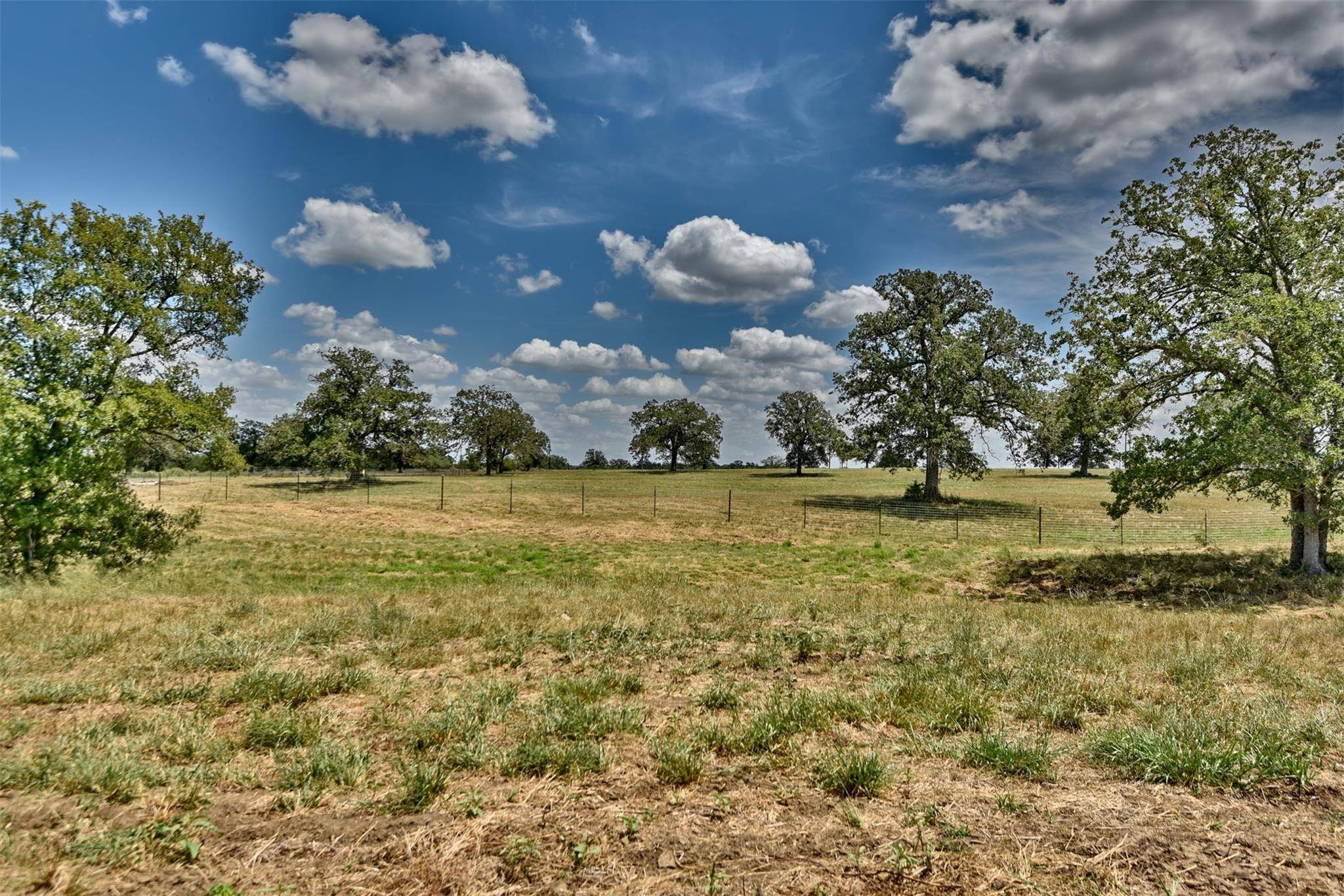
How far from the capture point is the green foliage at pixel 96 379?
44.9 feet

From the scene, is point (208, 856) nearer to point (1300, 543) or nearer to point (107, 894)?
point (107, 894)

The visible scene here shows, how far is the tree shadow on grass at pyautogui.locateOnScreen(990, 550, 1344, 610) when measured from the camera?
1371 centimetres

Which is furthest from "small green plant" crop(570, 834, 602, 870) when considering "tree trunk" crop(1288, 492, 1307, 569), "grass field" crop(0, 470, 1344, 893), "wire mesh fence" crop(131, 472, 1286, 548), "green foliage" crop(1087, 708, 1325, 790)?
"wire mesh fence" crop(131, 472, 1286, 548)

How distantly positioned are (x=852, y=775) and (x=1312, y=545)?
19.4 m

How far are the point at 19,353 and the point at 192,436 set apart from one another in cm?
510

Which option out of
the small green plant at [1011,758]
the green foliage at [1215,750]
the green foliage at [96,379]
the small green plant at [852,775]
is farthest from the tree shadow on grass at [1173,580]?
the green foliage at [96,379]

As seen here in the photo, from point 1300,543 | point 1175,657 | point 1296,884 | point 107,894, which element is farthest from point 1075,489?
point 107,894

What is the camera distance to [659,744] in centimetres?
485

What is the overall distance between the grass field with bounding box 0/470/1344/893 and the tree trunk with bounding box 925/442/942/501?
25.2 m

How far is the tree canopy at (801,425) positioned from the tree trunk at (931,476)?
162ft

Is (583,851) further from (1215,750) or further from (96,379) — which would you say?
(96,379)

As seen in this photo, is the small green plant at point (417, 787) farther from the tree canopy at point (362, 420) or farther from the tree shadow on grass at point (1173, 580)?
the tree canopy at point (362, 420)

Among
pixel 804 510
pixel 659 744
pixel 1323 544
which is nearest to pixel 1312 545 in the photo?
pixel 1323 544

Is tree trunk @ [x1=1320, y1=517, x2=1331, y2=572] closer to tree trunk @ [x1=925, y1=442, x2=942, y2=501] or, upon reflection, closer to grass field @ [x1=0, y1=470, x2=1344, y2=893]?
grass field @ [x1=0, y1=470, x2=1344, y2=893]
